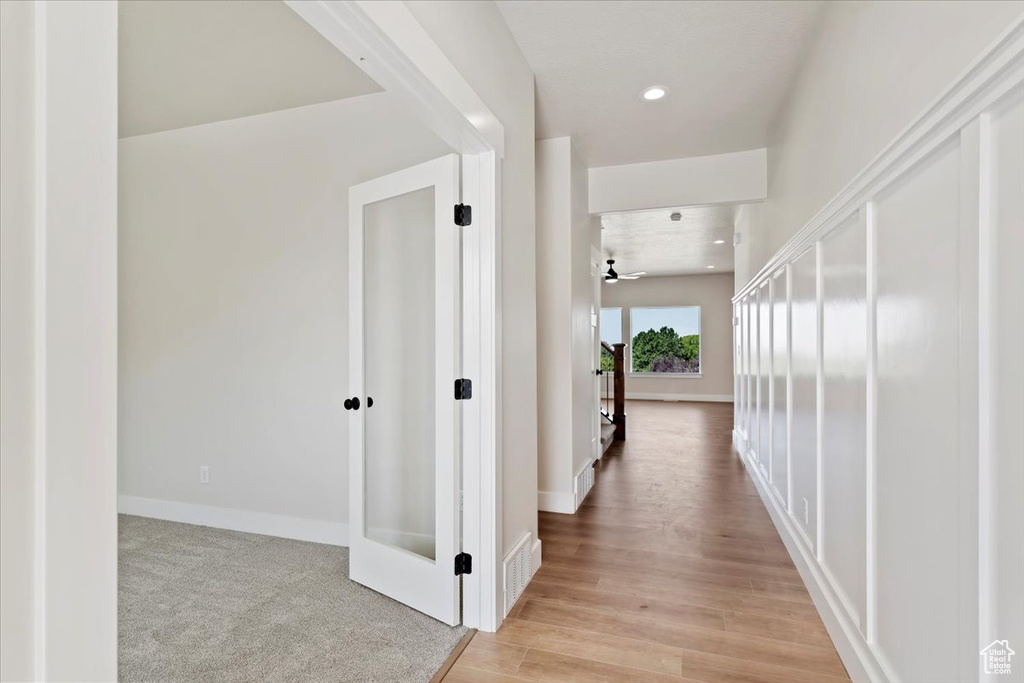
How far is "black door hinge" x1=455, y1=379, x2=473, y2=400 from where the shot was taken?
215cm

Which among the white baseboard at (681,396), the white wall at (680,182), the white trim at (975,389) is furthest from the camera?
the white baseboard at (681,396)

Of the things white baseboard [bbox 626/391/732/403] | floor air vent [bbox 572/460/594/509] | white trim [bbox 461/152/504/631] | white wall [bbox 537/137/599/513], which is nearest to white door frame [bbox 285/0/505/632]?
white trim [bbox 461/152/504/631]

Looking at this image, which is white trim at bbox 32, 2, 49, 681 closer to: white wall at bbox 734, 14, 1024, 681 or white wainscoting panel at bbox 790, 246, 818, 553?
white wall at bbox 734, 14, 1024, 681

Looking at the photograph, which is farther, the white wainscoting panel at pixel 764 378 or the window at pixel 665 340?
the window at pixel 665 340

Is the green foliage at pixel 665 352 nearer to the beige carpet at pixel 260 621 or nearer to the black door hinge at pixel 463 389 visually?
the beige carpet at pixel 260 621

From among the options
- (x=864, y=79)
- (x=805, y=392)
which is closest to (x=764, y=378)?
(x=805, y=392)

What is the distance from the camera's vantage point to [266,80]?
2.90m

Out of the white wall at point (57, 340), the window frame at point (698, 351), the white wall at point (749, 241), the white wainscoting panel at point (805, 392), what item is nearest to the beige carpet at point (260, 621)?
the white wall at point (57, 340)

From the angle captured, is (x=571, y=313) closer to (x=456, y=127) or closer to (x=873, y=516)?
(x=456, y=127)

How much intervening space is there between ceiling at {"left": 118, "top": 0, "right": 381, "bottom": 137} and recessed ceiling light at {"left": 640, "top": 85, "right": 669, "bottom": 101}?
1655 mm

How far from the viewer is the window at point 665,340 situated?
37.2 feet

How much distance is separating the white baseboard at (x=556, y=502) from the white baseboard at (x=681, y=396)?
317 inches

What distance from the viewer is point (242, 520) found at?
3.29 m

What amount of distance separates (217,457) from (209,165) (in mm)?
1956
